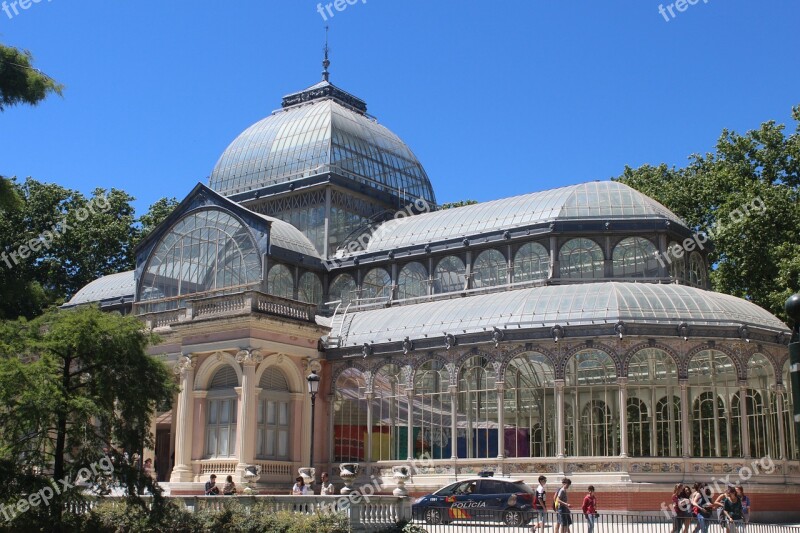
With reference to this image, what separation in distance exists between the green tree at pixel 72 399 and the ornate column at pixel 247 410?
354 inches

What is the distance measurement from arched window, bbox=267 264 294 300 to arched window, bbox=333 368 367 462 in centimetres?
580

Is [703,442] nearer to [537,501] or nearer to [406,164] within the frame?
[537,501]

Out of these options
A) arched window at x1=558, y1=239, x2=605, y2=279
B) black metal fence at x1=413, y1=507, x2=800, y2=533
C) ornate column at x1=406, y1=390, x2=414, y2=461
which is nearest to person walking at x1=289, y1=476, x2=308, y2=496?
black metal fence at x1=413, y1=507, x2=800, y2=533

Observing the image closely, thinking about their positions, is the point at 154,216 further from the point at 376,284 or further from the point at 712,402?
the point at 712,402

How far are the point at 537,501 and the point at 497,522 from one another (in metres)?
2.16

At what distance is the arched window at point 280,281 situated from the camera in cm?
4203

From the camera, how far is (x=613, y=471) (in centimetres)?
3184

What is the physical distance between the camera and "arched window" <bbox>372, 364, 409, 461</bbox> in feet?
120

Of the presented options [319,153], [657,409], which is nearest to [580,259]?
[657,409]

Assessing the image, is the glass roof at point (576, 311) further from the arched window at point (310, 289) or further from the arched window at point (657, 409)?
the arched window at point (310, 289)

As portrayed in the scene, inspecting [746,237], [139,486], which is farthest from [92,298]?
[746,237]

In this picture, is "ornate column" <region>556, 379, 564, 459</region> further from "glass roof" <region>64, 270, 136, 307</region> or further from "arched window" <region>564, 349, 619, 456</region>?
"glass roof" <region>64, 270, 136, 307</region>

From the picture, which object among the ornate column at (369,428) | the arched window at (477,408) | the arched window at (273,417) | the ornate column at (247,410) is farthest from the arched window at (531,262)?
the ornate column at (247,410)

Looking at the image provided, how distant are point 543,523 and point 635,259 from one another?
17253 mm
